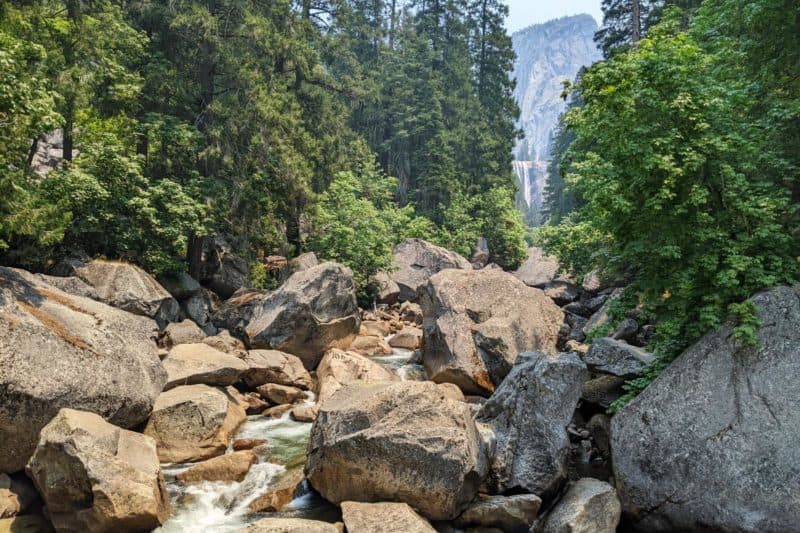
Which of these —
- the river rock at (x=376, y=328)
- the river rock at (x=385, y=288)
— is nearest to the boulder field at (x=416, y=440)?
the river rock at (x=376, y=328)

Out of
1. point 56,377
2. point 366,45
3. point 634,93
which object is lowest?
point 56,377

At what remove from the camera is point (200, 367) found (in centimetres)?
1312

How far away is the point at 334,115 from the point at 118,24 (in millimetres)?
14765

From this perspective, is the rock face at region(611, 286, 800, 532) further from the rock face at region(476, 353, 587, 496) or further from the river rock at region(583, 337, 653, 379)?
the river rock at region(583, 337, 653, 379)

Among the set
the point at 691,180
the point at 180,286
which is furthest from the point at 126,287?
the point at 691,180

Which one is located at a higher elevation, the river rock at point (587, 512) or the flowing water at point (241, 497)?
the river rock at point (587, 512)

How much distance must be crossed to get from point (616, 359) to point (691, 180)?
4.56m

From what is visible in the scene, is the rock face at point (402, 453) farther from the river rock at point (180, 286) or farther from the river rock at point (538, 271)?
the river rock at point (538, 271)

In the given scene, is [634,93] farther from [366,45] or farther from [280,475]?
[366,45]

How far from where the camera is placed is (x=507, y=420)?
394 inches

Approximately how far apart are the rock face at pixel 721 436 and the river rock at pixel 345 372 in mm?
7328

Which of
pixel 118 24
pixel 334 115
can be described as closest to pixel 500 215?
pixel 334 115

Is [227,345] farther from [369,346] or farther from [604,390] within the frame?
[604,390]

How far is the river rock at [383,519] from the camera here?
7406 mm
